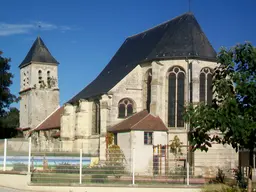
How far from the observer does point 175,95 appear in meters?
40.1

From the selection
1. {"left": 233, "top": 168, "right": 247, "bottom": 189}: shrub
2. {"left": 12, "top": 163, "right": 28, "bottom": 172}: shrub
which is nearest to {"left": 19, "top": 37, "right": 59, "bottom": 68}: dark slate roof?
{"left": 12, "top": 163, "right": 28, "bottom": 172}: shrub

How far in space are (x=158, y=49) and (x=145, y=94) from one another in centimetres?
418

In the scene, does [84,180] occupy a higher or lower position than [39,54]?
lower

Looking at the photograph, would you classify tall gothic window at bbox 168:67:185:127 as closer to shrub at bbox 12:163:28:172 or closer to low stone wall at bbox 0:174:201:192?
Result: low stone wall at bbox 0:174:201:192

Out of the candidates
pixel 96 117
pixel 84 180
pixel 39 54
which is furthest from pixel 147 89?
pixel 39 54

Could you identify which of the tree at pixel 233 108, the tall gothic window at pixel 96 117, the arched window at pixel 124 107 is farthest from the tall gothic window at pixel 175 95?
the tree at pixel 233 108

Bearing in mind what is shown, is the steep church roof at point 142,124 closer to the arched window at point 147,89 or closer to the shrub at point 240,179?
the arched window at point 147,89

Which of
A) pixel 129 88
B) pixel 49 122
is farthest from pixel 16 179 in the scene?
pixel 49 122

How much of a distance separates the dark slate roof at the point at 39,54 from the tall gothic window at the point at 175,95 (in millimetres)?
26998

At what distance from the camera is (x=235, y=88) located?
1590 cm

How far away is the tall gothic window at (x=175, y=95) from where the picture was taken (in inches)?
1567

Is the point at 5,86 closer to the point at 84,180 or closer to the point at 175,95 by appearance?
the point at 175,95

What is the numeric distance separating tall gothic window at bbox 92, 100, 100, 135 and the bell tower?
17.7 m

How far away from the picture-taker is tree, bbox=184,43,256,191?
15422 mm
